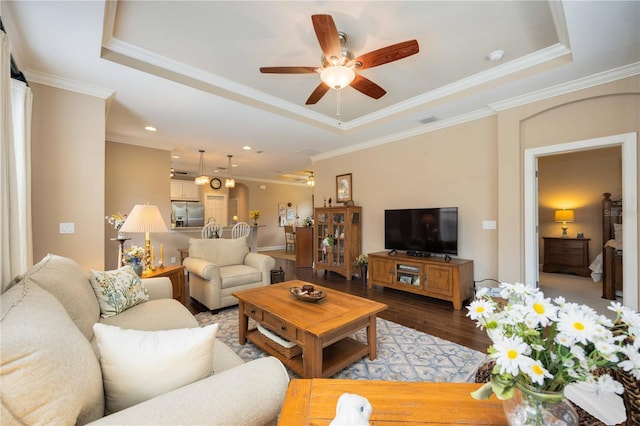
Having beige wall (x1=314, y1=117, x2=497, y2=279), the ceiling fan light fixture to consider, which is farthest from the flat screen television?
the ceiling fan light fixture

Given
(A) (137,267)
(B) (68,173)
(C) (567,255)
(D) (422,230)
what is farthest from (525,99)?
(B) (68,173)

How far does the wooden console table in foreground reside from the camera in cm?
79

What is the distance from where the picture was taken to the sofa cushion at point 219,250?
143 inches

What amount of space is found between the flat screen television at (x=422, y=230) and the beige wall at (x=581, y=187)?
11.2ft

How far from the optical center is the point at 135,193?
4.72m

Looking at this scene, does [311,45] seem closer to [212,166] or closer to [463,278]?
[463,278]

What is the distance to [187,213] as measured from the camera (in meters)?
8.60

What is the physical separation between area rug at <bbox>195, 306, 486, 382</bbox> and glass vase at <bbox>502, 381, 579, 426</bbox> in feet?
4.91

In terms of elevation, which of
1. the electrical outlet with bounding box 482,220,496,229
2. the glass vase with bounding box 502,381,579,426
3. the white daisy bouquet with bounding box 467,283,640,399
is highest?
the electrical outlet with bounding box 482,220,496,229

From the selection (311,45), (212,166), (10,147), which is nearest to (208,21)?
(311,45)

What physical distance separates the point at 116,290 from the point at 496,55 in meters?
3.91

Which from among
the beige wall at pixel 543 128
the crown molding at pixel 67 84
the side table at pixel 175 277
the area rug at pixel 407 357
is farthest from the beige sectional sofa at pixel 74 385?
the beige wall at pixel 543 128

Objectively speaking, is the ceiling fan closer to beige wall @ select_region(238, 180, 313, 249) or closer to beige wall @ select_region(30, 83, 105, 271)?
beige wall @ select_region(30, 83, 105, 271)

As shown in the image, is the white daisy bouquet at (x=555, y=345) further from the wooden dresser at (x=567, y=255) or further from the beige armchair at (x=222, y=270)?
the wooden dresser at (x=567, y=255)
